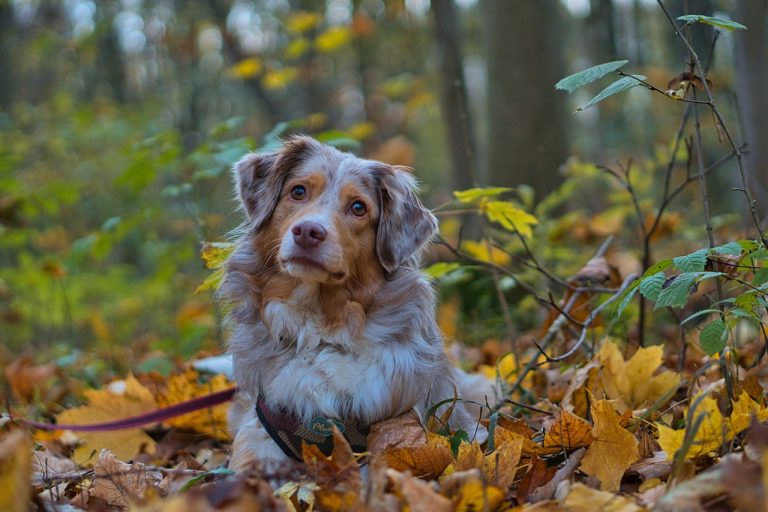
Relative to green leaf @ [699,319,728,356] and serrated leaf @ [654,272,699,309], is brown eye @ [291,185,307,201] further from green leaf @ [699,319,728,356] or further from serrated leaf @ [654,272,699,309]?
green leaf @ [699,319,728,356]

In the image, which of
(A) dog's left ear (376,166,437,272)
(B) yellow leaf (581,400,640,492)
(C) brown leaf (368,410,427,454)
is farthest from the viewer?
(A) dog's left ear (376,166,437,272)

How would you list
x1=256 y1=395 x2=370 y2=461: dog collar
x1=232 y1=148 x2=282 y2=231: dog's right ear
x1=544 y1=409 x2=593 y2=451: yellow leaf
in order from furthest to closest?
x1=232 y1=148 x2=282 y2=231: dog's right ear, x1=256 y1=395 x2=370 y2=461: dog collar, x1=544 y1=409 x2=593 y2=451: yellow leaf

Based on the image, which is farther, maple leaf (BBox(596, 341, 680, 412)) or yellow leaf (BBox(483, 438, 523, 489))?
maple leaf (BBox(596, 341, 680, 412))

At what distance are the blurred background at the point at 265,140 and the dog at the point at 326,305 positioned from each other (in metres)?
0.52

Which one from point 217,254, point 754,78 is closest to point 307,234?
point 217,254

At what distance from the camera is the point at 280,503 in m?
2.11

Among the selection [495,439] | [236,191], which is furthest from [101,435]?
[495,439]

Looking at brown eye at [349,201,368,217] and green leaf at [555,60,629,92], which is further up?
green leaf at [555,60,629,92]

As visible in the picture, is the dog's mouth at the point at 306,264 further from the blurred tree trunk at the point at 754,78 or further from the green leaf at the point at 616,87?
the blurred tree trunk at the point at 754,78

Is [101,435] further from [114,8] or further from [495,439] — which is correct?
[114,8]

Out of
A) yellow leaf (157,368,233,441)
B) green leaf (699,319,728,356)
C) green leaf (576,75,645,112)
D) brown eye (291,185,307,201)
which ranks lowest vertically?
yellow leaf (157,368,233,441)

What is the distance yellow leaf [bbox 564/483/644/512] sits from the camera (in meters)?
2.01

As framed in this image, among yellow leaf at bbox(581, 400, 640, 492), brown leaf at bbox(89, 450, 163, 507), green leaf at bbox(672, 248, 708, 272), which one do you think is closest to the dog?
brown leaf at bbox(89, 450, 163, 507)

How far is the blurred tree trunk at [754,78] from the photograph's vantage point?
466 centimetres
